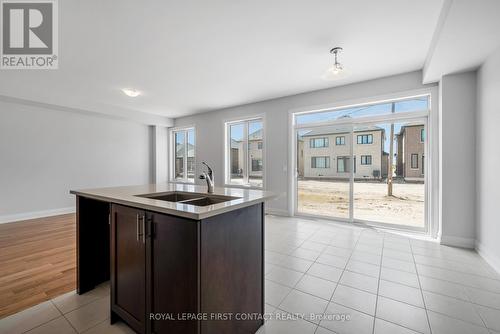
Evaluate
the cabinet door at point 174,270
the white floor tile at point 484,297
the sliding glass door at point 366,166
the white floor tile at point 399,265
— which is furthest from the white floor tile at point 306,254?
the cabinet door at point 174,270

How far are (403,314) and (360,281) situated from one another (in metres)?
0.50

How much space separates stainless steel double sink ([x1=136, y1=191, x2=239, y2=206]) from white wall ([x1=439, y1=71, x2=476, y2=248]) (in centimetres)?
344

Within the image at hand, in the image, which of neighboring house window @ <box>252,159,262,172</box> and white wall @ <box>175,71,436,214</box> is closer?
white wall @ <box>175,71,436,214</box>

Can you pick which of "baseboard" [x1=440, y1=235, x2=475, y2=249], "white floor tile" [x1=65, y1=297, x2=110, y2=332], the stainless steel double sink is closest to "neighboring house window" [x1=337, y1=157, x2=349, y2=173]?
"baseboard" [x1=440, y1=235, x2=475, y2=249]

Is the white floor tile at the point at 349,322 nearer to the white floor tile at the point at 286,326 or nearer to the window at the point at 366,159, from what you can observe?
the white floor tile at the point at 286,326

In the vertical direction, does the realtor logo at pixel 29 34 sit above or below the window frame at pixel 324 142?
above

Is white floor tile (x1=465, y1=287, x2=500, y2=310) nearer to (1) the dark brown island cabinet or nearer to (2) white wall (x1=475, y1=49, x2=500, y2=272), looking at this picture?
(2) white wall (x1=475, y1=49, x2=500, y2=272)

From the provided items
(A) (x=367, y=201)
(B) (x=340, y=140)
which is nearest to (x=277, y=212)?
(A) (x=367, y=201)

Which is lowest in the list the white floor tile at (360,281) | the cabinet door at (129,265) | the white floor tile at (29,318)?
the white floor tile at (29,318)

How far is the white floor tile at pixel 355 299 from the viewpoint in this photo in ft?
6.00

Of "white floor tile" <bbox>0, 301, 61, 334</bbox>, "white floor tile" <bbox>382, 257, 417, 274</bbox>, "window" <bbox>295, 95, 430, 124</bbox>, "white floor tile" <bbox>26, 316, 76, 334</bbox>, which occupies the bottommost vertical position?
"white floor tile" <bbox>26, 316, 76, 334</bbox>

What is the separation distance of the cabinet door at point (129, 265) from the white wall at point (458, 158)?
4.02m

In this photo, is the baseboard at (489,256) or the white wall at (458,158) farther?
the white wall at (458,158)

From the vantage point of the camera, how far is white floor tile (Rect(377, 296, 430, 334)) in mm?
1620
